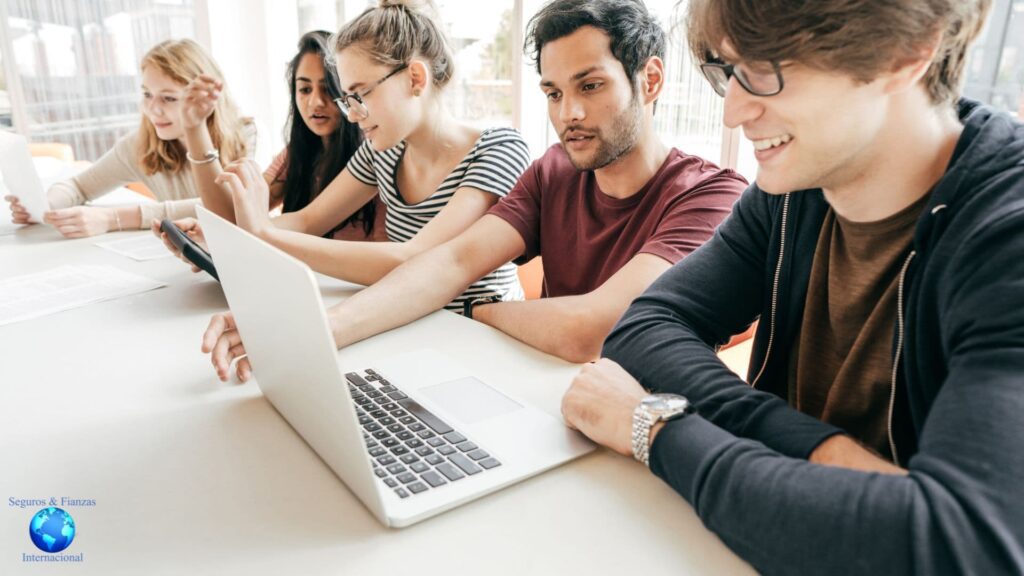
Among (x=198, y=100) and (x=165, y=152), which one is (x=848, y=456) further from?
(x=165, y=152)

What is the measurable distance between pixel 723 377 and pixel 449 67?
1333mm

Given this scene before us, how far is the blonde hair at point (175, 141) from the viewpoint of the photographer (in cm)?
221

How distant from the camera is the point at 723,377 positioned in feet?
2.65

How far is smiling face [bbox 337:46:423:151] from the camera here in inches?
67.2

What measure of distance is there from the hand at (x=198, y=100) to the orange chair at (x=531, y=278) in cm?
102

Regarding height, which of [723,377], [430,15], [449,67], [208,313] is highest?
[430,15]

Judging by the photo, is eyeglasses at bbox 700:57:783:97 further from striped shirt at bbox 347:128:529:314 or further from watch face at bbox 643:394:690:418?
striped shirt at bbox 347:128:529:314

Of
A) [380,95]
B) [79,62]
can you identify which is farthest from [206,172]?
[79,62]

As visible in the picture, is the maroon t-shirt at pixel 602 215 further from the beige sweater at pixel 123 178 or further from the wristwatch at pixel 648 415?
the beige sweater at pixel 123 178

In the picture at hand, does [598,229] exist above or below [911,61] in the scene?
below

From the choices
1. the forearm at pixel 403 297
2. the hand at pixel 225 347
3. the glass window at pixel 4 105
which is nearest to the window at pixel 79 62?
the glass window at pixel 4 105

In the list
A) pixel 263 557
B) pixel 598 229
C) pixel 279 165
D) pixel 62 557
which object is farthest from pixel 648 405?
pixel 279 165

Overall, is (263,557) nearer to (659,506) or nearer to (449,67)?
(659,506)

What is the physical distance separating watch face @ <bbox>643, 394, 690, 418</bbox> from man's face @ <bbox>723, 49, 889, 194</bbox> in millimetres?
276
